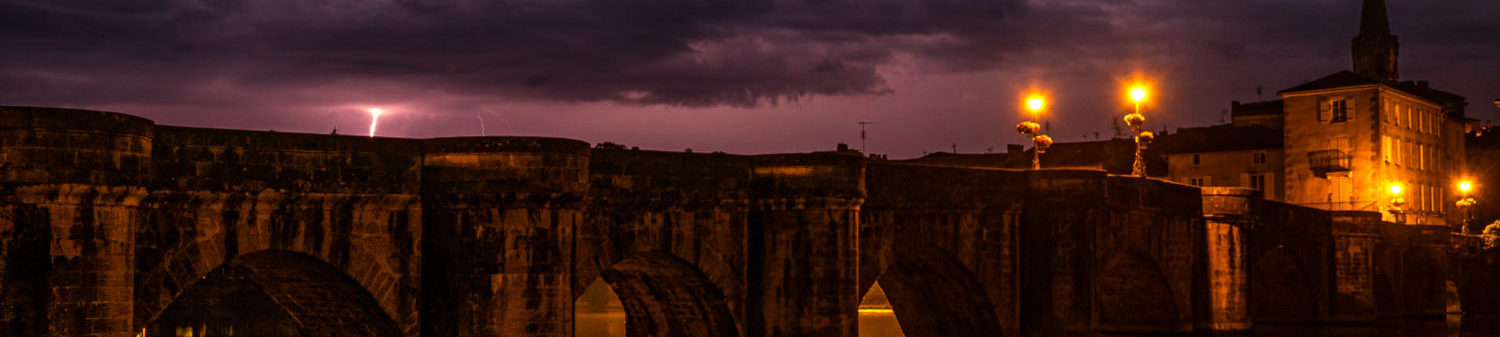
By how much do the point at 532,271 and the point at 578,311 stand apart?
2082 inches

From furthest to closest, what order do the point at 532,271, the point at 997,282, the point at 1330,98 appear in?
the point at 1330,98 < the point at 997,282 < the point at 532,271

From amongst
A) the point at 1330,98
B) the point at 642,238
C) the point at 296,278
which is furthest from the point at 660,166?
the point at 1330,98

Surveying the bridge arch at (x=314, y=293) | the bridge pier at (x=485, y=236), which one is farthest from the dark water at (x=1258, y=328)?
the bridge pier at (x=485, y=236)

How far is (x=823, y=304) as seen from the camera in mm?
28859

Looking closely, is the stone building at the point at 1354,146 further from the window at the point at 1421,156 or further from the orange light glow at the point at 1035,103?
the orange light glow at the point at 1035,103

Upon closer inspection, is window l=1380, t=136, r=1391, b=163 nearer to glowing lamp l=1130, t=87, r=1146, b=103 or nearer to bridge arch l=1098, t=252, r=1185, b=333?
bridge arch l=1098, t=252, r=1185, b=333

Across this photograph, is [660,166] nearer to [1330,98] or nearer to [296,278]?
[296,278]

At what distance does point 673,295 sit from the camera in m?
29.4

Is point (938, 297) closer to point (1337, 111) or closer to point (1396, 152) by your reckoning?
point (1337, 111)

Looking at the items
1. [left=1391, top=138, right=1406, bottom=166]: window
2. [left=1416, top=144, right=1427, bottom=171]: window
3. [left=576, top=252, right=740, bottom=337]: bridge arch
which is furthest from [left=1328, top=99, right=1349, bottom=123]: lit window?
[left=576, top=252, right=740, bottom=337]: bridge arch

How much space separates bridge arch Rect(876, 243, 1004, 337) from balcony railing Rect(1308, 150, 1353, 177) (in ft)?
139

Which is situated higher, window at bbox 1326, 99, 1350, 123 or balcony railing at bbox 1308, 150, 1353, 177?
window at bbox 1326, 99, 1350, 123

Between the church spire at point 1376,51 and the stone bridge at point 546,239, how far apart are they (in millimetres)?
39858

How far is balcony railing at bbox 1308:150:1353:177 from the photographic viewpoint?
74000 mm
